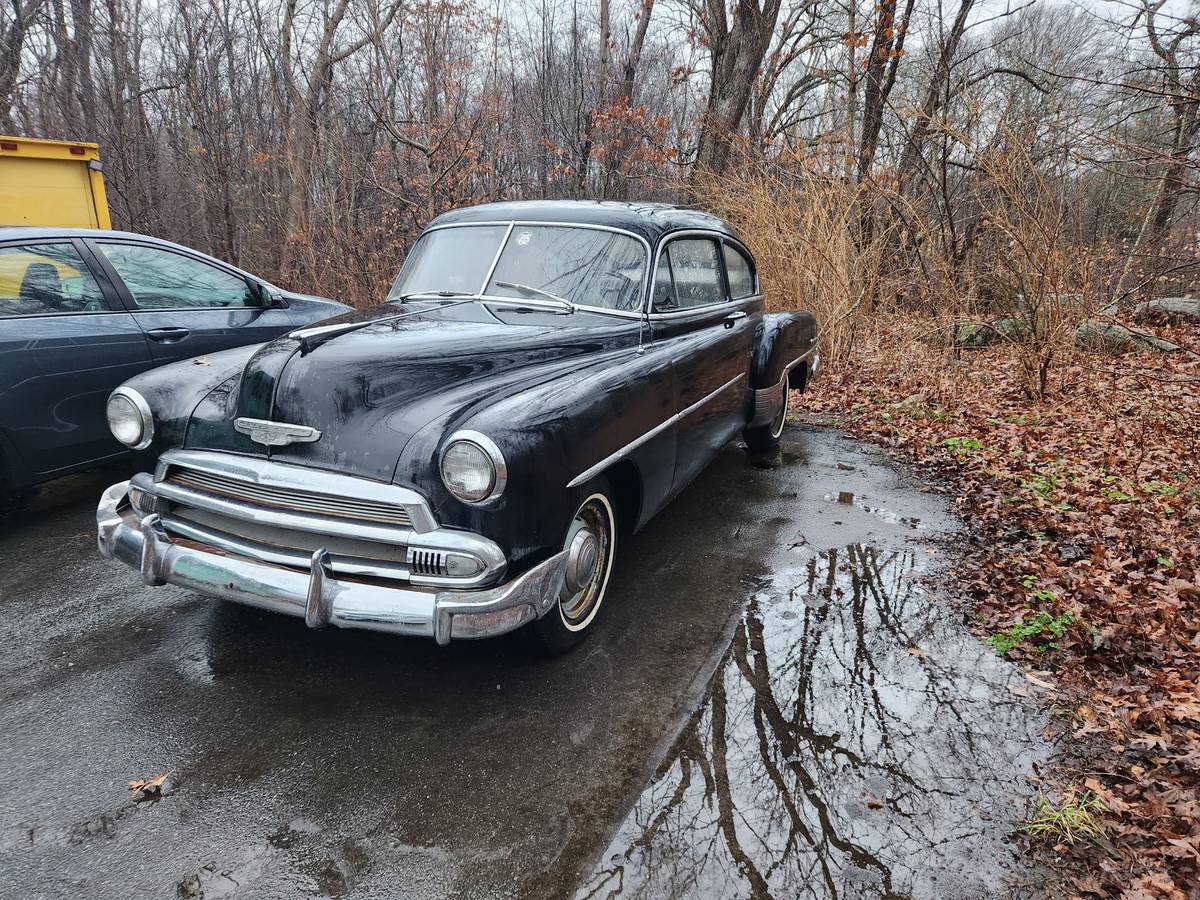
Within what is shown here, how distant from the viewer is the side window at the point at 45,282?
165 inches

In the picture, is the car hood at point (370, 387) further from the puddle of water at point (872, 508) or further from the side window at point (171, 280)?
the puddle of water at point (872, 508)

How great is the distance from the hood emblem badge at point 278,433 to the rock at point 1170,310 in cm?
1441

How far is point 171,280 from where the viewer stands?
5.03 m

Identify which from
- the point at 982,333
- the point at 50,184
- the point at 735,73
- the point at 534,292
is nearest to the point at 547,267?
the point at 534,292

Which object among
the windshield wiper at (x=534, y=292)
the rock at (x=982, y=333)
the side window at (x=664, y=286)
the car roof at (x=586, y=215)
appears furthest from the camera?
the rock at (x=982, y=333)

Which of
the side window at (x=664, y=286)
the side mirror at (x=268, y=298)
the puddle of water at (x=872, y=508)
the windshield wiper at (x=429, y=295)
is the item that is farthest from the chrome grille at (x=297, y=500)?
the puddle of water at (x=872, y=508)

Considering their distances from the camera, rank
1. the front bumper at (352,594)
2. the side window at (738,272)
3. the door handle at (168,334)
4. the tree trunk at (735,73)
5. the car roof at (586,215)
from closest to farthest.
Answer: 1. the front bumper at (352,594)
2. the car roof at (586,215)
3. the door handle at (168,334)
4. the side window at (738,272)
5. the tree trunk at (735,73)

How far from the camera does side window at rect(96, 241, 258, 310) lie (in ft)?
15.7

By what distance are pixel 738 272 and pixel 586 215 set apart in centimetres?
166

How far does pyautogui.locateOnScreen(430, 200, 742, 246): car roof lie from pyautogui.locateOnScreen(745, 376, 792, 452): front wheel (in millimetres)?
1919

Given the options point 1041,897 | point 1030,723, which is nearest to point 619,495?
point 1030,723

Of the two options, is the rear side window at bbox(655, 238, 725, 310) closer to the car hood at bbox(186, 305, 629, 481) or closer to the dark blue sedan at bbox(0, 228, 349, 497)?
the car hood at bbox(186, 305, 629, 481)

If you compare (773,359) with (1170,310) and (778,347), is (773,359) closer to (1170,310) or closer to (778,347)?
(778,347)

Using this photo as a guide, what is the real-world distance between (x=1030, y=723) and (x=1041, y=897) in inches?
34.9
